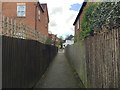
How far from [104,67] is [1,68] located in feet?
7.49

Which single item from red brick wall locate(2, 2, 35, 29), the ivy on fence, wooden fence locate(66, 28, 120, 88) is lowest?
wooden fence locate(66, 28, 120, 88)

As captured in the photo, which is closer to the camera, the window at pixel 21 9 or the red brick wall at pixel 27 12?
the red brick wall at pixel 27 12

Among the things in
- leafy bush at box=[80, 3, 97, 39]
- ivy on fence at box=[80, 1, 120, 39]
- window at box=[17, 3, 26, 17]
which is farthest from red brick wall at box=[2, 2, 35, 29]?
ivy on fence at box=[80, 1, 120, 39]

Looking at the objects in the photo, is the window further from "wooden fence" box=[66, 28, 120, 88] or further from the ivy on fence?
"wooden fence" box=[66, 28, 120, 88]

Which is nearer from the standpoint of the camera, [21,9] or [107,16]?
[107,16]

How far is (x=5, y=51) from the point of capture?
6.19m

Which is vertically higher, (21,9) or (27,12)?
(21,9)

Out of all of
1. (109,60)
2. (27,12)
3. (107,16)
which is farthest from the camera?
(27,12)

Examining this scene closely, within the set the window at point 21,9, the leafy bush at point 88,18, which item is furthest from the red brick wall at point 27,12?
the leafy bush at point 88,18

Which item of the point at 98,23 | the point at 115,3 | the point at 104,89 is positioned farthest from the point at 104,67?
the point at 98,23

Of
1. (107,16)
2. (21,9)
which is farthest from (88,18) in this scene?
(21,9)

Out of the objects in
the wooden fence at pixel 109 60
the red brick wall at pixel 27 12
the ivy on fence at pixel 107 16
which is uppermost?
the red brick wall at pixel 27 12

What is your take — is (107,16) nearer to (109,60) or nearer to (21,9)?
(109,60)

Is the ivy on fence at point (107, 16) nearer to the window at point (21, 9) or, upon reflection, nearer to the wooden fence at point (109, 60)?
the wooden fence at point (109, 60)
